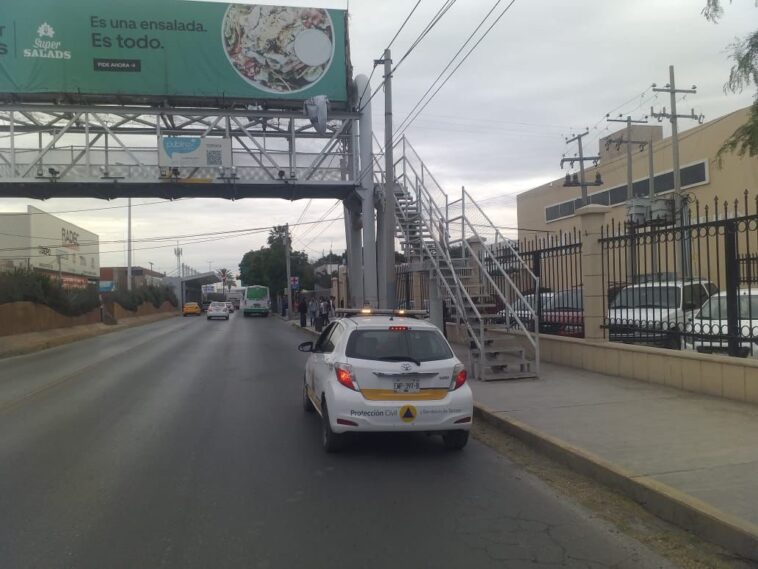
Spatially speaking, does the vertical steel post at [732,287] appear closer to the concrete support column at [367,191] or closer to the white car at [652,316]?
the white car at [652,316]

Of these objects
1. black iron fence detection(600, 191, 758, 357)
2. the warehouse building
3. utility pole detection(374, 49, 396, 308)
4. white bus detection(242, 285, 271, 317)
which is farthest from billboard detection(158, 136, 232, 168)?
white bus detection(242, 285, 271, 317)

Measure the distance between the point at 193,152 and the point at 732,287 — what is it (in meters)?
18.2

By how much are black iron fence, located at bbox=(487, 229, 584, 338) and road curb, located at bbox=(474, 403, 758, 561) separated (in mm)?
5901

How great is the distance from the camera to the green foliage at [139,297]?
A: 51531mm

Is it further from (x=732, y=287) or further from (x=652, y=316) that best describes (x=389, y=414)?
(x=652, y=316)

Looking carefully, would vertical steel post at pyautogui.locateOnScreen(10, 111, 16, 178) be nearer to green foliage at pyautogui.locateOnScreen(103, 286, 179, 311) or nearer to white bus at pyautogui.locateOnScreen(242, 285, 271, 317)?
green foliage at pyautogui.locateOnScreen(103, 286, 179, 311)

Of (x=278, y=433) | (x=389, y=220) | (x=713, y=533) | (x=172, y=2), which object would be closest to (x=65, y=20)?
(x=172, y=2)

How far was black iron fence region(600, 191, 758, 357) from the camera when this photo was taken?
31.8 ft

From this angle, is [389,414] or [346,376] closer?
[389,414]

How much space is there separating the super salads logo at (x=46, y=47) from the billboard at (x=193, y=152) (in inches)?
187

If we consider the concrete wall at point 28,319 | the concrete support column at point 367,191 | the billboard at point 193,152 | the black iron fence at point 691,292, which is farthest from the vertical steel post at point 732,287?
the concrete wall at point 28,319

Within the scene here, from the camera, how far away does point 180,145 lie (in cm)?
2292

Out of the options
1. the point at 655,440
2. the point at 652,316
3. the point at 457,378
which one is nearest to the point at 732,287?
the point at 652,316

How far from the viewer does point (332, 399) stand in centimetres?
731
